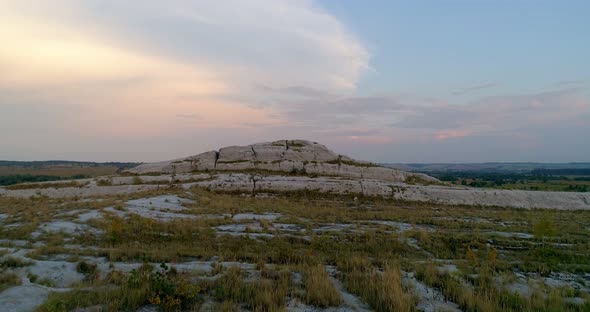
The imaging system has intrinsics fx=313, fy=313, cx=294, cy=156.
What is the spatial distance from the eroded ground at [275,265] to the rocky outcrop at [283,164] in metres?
20.5

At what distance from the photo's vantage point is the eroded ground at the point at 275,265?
6391 millimetres

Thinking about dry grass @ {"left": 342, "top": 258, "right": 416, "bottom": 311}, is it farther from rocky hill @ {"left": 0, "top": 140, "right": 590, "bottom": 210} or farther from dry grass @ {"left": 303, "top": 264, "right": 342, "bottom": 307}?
rocky hill @ {"left": 0, "top": 140, "right": 590, "bottom": 210}

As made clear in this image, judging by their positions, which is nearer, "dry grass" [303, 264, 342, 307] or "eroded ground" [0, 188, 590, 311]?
"eroded ground" [0, 188, 590, 311]

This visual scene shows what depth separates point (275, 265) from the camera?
898 cm

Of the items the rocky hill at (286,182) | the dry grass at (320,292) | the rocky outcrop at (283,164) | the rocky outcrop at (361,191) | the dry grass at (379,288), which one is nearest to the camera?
the dry grass at (379,288)

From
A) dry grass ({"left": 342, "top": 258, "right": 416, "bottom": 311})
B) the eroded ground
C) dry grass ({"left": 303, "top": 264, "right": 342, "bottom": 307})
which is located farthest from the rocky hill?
dry grass ({"left": 303, "top": 264, "right": 342, "bottom": 307})

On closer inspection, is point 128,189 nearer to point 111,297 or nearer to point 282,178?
point 282,178

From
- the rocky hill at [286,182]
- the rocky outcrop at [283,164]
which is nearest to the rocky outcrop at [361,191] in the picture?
the rocky hill at [286,182]

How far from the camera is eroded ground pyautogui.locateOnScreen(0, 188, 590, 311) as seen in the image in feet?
21.0

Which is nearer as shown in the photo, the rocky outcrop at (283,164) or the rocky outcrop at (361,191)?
the rocky outcrop at (361,191)

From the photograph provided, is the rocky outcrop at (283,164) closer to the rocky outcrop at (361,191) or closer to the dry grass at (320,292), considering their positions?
the rocky outcrop at (361,191)

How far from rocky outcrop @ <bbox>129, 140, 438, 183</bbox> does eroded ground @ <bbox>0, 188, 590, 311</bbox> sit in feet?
67.4

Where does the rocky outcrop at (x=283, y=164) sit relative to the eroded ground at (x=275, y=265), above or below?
above

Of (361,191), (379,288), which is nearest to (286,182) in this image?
(361,191)
